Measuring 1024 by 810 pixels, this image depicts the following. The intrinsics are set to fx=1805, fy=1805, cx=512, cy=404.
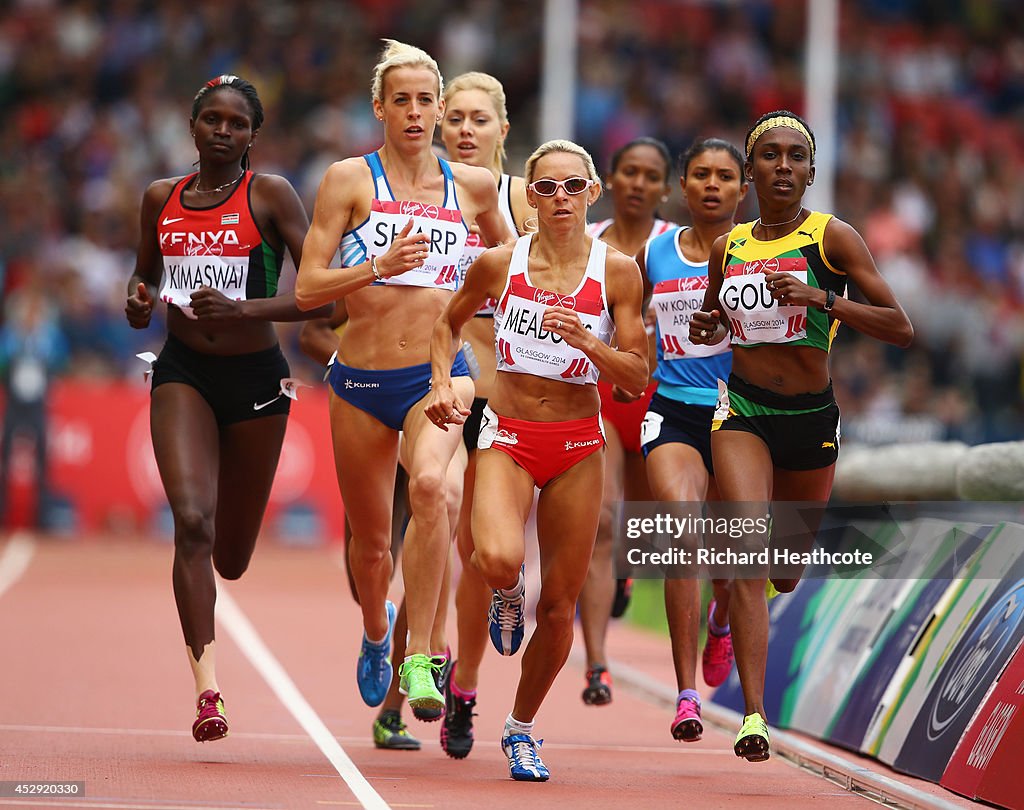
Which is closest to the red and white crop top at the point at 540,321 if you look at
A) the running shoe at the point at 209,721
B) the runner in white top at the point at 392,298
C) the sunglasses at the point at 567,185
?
the sunglasses at the point at 567,185

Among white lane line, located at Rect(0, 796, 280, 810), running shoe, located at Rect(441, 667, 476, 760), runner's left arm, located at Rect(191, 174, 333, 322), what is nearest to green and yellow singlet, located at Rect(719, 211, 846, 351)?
runner's left arm, located at Rect(191, 174, 333, 322)

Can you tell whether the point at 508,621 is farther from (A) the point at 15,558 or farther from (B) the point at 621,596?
(A) the point at 15,558

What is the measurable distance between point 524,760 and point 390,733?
122cm

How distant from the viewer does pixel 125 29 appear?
23.9 m

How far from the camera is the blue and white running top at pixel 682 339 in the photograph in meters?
8.70

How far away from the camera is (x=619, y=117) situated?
960 inches

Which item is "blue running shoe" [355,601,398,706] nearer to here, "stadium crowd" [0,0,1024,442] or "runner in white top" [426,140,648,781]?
"runner in white top" [426,140,648,781]

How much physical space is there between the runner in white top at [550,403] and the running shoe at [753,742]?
0.83m

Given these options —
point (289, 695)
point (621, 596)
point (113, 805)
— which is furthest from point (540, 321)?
point (289, 695)

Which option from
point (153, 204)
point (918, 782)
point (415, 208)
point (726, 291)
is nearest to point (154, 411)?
point (153, 204)

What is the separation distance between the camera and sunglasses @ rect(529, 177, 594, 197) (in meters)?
7.41

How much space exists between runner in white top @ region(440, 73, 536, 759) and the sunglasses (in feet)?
3.60

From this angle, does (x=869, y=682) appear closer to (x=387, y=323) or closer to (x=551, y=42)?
(x=387, y=323)

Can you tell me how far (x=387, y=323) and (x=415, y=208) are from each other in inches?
20.1
